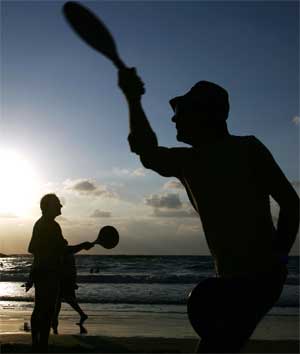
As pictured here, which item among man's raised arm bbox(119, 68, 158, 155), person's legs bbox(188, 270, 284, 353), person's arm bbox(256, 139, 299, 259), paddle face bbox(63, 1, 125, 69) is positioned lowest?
person's legs bbox(188, 270, 284, 353)

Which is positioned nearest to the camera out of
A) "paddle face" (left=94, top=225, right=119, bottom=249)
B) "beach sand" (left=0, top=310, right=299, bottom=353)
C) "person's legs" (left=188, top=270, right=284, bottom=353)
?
"person's legs" (left=188, top=270, right=284, bottom=353)

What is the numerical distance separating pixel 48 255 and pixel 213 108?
4812 mm

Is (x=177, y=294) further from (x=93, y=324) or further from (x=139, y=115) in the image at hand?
(x=139, y=115)

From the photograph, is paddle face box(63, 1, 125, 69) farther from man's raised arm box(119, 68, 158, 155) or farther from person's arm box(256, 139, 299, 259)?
person's arm box(256, 139, 299, 259)

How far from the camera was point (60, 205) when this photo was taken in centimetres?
750

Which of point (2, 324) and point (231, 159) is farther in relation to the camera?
point (2, 324)

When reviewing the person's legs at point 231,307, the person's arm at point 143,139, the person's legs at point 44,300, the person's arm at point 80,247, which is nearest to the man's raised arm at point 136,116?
the person's arm at point 143,139

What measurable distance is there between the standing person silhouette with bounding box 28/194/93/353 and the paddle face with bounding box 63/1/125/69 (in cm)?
405

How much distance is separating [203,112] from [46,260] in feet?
15.8

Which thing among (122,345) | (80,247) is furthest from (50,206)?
(122,345)

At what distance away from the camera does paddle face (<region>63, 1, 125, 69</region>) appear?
3000mm

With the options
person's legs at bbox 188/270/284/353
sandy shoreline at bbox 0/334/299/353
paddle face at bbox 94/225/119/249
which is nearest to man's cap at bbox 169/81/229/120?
person's legs at bbox 188/270/284/353

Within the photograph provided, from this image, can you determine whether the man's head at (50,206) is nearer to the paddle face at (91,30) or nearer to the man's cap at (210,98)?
the paddle face at (91,30)

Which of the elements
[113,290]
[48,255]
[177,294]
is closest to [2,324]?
[48,255]
